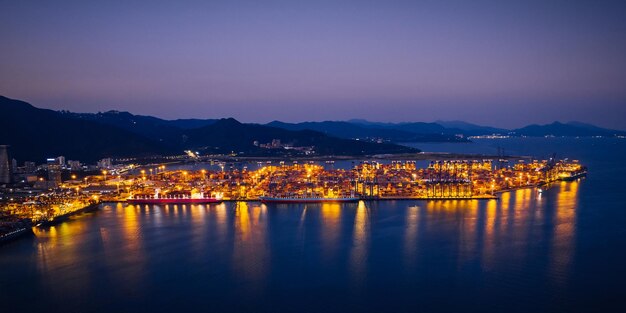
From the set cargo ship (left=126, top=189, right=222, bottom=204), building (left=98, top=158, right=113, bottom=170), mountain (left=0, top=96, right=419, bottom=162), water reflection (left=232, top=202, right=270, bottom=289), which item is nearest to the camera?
water reflection (left=232, top=202, right=270, bottom=289)

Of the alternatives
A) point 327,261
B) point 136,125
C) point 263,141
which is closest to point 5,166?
point 327,261

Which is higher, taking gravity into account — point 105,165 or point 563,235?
point 105,165

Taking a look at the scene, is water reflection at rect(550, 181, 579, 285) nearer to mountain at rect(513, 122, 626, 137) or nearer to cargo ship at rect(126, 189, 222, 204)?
cargo ship at rect(126, 189, 222, 204)

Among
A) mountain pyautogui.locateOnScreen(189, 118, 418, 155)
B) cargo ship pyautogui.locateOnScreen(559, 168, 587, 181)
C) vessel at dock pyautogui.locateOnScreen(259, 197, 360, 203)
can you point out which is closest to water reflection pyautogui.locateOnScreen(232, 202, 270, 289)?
vessel at dock pyautogui.locateOnScreen(259, 197, 360, 203)

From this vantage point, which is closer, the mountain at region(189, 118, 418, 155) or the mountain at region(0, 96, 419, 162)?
the mountain at region(0, 96, 419, 162)

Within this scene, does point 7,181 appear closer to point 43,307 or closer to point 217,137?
point 43,307

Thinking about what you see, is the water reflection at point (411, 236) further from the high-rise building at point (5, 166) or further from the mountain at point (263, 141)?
the mountain at point (263, 141)

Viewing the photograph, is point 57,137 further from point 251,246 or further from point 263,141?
point 251,246
